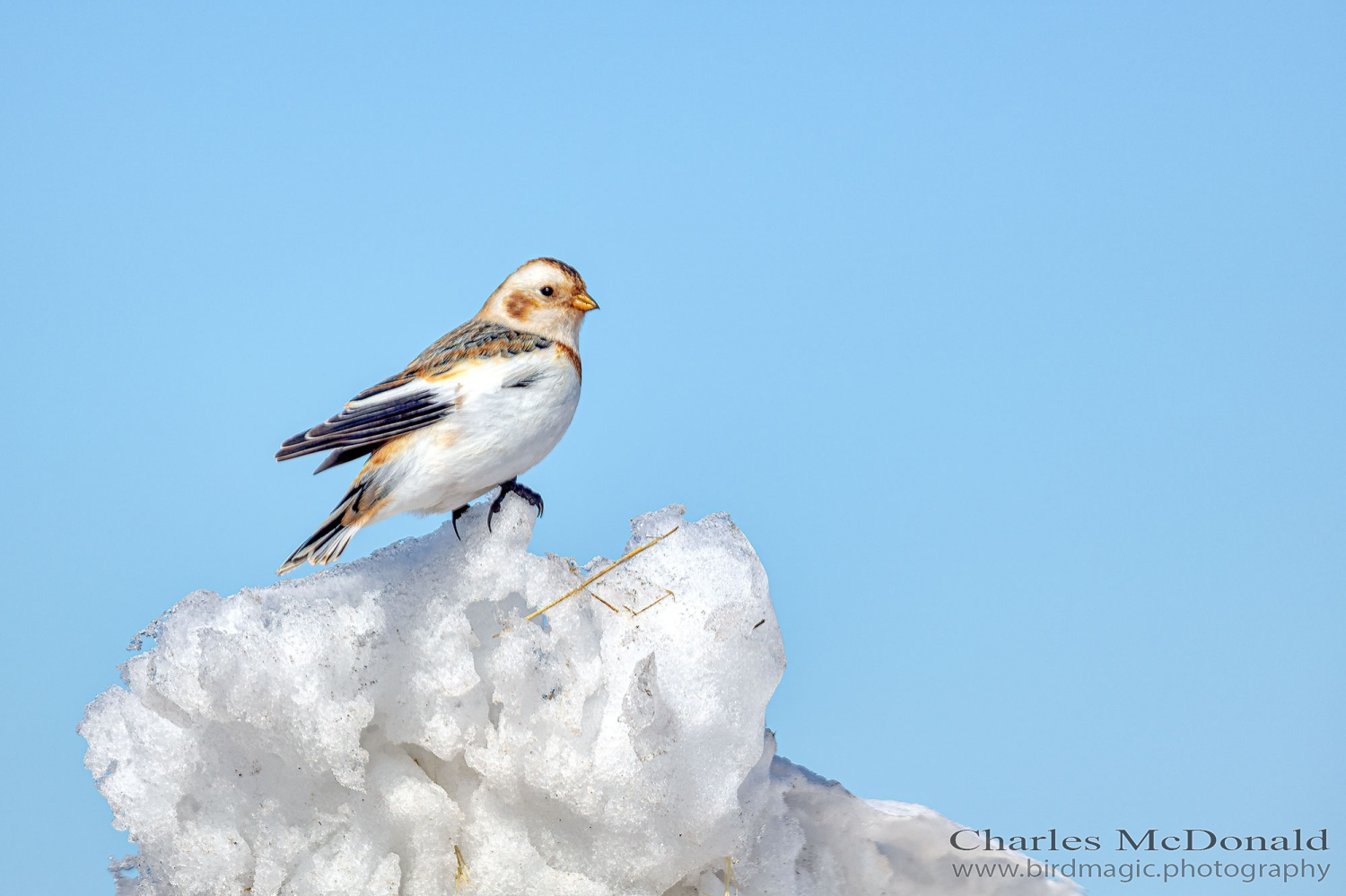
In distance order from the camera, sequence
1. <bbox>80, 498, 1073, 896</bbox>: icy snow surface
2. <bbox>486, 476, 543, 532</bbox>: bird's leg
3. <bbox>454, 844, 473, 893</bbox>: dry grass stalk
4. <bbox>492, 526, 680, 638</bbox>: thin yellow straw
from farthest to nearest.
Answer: <bbox>486, 476, 543, 532</bbox>: bird's leg
<bbox>492, 526, 680, 638</bbox>: thin yellow straw
<bbox>454, 844, 473, 893</bbox>: dry grass stalk
<bbox>80, 498, 1073, 896</bbox>: icy snow surface

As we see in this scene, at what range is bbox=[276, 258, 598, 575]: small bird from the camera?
10.2ft

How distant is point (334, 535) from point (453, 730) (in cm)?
61

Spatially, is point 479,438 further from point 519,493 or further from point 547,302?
point 547,302

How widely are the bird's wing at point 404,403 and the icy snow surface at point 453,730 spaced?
1.17ft

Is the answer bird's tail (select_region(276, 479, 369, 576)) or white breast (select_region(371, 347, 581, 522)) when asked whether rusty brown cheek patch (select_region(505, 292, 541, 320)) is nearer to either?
white breast (select_region(371, 347, 581, 522))

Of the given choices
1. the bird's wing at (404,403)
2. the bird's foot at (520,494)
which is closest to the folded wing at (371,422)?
the bird's wing at (404,403)

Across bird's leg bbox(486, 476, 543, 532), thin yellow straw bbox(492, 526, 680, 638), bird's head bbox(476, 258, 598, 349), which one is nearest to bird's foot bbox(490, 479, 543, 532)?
bird's leg bbox(486, 476, 543, 532)

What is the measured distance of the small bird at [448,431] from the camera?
312 cm

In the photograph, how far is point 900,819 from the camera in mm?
3594

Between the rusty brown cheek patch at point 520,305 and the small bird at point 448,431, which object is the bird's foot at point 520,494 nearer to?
the small bird at point 448,431

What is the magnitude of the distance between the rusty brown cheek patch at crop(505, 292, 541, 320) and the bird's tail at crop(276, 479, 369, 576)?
680 mm

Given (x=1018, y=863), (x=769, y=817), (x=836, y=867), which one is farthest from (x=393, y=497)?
(x=1018, y=863)

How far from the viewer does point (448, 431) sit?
3139mm

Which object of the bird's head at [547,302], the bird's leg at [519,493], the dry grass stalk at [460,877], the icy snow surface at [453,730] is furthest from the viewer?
the bird's head at [547,302]
